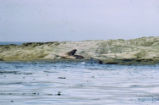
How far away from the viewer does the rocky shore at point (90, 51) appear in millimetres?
111625

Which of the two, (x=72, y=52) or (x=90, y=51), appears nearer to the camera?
(x=72, y=52)

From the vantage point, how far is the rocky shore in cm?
11162

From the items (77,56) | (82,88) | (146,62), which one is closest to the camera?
(82,88)

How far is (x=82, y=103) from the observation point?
3241 cm

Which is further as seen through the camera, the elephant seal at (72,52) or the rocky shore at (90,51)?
the elephant seal at (72,52)

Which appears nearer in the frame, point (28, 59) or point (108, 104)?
point (108, 104)

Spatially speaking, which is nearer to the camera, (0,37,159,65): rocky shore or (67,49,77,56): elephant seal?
(0,37,159,65): rocky shore

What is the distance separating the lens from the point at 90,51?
11838cm

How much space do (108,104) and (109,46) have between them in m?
89.9

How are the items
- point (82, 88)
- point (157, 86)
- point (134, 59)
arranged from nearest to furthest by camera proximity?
point (82, 88), point (157, 86), point (134, 59)

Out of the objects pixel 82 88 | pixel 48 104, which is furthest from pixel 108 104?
pixel 82 88

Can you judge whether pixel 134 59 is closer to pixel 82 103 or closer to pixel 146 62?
pixel 146 62

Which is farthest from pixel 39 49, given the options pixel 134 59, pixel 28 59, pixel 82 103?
pixel 82 103

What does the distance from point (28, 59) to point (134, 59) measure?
25.4 metres
